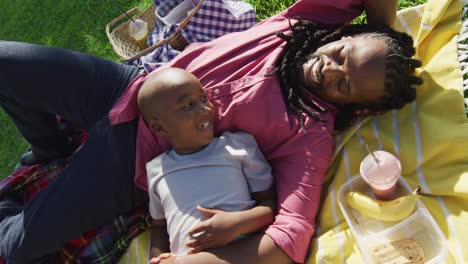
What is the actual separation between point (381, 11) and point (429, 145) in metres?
0.70

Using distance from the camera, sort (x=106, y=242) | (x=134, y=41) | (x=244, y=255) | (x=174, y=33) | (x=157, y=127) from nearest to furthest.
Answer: (x=244, y=255) → (x=157, y=127) → (x=106, y=242) → (x=174, y=33) → (x=134, y=41)

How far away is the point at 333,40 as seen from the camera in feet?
7.13

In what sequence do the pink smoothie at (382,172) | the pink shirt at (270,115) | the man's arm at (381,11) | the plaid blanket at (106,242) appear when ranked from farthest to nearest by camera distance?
the plaid blanket at (106,242)
the man's arm at (381,11)
the pink shirt at (270,115)
the pink smoothie at (382,172)

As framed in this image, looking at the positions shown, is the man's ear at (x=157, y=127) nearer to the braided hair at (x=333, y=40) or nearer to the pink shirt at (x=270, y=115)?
the pink shirt at (x=270, y=115)

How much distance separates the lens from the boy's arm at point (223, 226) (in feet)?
6.33

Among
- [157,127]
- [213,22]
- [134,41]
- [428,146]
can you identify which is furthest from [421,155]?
[134,41]

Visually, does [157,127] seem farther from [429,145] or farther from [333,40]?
[429,145]

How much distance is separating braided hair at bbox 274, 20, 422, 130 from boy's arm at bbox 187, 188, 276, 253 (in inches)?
19.0

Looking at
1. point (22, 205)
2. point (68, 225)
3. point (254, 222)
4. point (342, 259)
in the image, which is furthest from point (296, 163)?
point (22, 205)

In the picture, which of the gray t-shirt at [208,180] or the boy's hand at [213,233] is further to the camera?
the gray t-shirt at [208,180]

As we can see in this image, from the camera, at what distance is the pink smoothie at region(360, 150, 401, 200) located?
1.79 meters

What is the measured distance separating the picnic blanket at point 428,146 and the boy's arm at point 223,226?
30 centimetres

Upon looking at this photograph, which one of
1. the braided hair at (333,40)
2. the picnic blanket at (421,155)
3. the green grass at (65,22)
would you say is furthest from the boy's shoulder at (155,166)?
the green grass at (65,22)

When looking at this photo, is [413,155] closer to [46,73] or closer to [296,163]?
[296,163]
